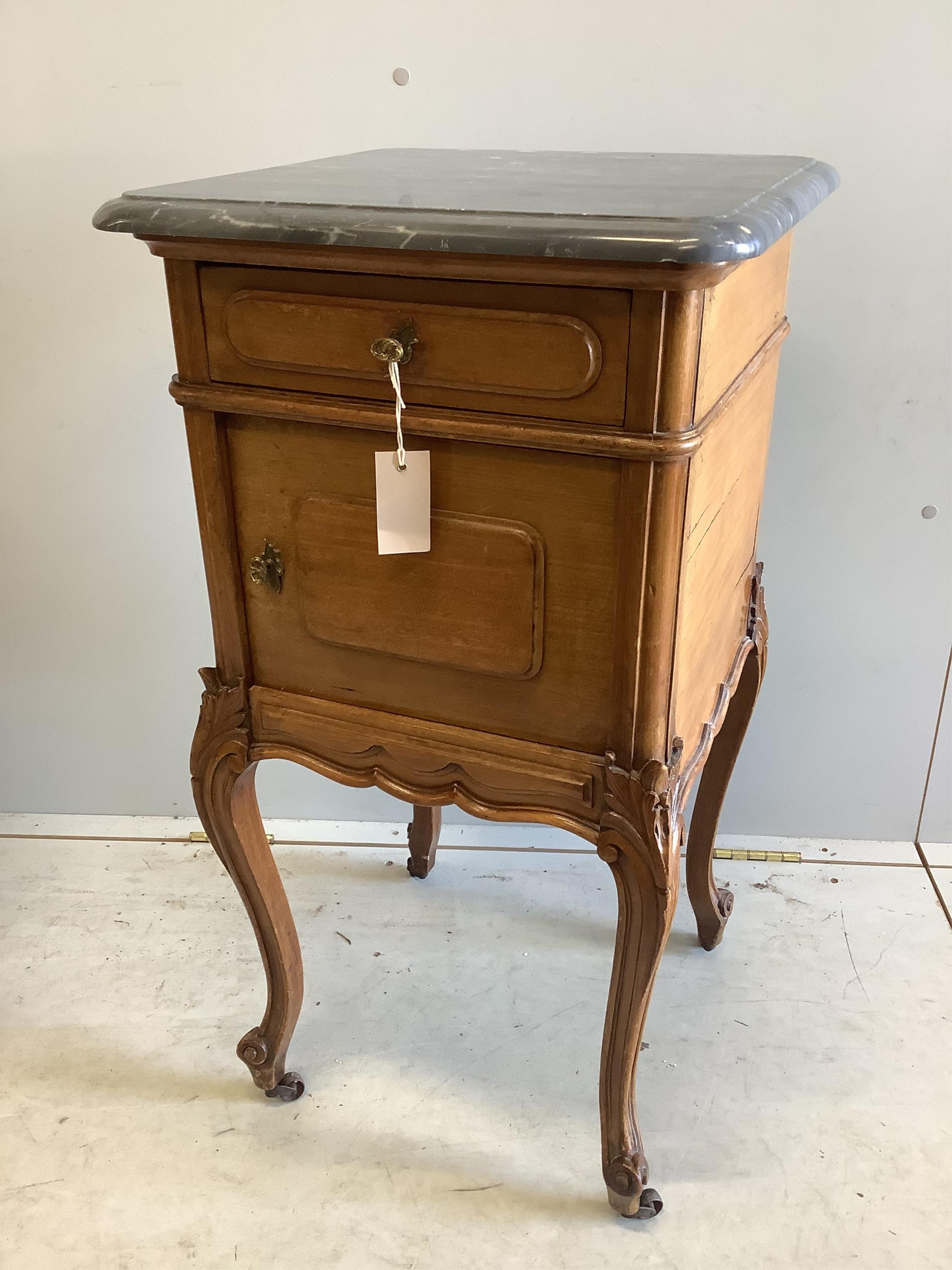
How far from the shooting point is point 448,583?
3.11 feet

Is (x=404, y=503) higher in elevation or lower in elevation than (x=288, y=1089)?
higher

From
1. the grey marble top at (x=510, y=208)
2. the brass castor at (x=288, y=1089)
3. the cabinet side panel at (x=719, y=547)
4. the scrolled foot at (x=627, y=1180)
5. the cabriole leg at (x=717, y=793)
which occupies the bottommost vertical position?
the brass castor at (x=288, y=1089)

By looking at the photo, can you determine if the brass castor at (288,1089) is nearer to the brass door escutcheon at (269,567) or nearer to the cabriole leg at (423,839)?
the cabriole leg at (423,839)

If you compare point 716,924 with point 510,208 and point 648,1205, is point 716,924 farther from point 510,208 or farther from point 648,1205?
point 510,208

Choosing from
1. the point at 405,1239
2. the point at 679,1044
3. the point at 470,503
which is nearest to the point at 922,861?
the point at 679,1044

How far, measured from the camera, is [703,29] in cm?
129

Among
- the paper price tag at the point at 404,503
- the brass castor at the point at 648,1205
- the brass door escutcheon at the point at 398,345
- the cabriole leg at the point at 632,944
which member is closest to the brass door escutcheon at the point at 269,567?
the paper price tag at the point at 404,503

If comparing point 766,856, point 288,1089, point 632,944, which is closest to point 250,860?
point 288,1089

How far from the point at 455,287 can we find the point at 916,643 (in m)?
1.03

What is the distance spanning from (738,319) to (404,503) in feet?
1.11

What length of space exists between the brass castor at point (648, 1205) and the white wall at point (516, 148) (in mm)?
700

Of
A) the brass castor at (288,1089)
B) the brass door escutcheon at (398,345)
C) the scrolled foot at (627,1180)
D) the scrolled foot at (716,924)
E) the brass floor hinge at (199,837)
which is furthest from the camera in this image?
the brass floor hinge at (199,837)

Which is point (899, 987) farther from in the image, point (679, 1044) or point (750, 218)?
point (750, 218)

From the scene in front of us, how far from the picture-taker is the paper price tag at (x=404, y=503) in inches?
35.8
